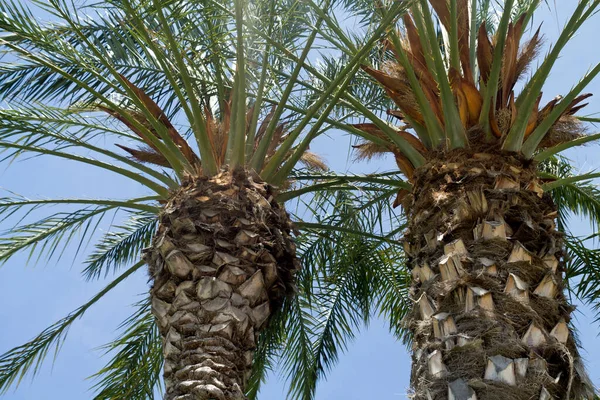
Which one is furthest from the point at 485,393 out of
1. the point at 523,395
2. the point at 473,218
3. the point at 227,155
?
the point at 227,155

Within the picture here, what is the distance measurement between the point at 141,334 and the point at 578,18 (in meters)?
4.83

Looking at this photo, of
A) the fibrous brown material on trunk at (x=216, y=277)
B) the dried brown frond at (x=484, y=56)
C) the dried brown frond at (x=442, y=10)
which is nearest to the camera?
the fibrous brown material on trunk at (x=216, y=277)

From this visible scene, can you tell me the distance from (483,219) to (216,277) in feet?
5.97

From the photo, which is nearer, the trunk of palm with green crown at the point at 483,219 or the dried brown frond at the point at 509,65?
the trunk of palm with green crown at the point at 483,219

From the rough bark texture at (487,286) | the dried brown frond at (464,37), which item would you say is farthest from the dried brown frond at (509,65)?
the rough bark texture at (487,286)

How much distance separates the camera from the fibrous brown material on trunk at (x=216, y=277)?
5.11m

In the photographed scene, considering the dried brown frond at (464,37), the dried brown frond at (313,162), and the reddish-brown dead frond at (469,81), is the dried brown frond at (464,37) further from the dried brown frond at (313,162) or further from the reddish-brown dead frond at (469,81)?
the dried brown frond at (313,162)

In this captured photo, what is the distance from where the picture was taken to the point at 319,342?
8.34 meters

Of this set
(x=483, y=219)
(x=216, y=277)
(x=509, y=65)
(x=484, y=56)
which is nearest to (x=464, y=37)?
(x=484, y=56)

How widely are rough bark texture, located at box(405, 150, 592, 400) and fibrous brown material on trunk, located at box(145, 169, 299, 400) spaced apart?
1046 millimetres

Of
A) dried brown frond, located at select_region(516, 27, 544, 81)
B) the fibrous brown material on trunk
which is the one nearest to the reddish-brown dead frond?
dried brown frond, located at select_region(516, 27, 544, 81)

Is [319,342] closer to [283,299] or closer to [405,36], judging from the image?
[283,299]

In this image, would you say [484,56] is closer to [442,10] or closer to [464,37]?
[464,37]

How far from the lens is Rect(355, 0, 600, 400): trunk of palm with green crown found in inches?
175
